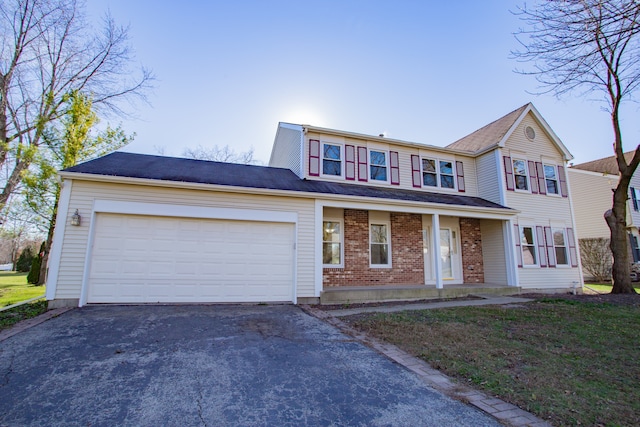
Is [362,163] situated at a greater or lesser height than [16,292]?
greater

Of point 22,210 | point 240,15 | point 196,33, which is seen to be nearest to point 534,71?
point 240,15

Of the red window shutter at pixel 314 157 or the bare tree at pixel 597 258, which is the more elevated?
the red window shutter at pixel 314 157

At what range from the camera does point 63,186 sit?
7.02m

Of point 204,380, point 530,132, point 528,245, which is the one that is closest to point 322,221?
point 204,380

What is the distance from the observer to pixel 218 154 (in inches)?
959

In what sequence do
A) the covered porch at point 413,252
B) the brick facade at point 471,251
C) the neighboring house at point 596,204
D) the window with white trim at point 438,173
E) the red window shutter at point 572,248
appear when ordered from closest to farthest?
the covered porch at point 413,252 < the brick facade at point 471,251 < the window with white trim at point 438,173 < the red window shutter at point 572,248 < the neighboring house at point 596,204

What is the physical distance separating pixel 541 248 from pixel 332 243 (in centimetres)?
844

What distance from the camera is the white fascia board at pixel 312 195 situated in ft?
23.4

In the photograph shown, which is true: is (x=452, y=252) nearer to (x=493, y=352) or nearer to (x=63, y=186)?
(x=493, y=352)

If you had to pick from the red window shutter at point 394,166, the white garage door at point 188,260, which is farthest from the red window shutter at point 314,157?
the white garage door at point 188,260

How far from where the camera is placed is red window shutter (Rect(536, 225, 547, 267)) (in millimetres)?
11852

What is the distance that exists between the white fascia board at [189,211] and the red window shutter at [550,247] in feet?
34.1

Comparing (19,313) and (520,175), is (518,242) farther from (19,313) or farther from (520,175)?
(19,313)

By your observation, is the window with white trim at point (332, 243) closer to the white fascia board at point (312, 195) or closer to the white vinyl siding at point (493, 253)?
the white fascia board at point (312, 195)
